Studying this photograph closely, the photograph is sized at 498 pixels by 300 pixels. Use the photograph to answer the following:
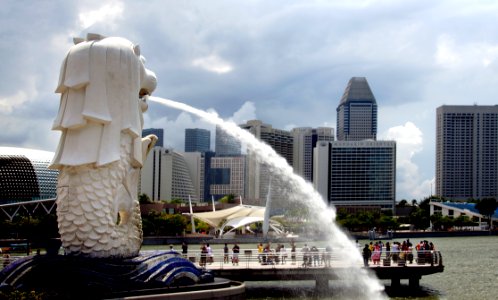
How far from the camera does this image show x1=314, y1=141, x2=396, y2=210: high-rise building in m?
172

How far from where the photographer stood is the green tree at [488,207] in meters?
125

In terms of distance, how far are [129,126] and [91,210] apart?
2643 millimetres

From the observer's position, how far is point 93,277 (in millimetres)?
18344

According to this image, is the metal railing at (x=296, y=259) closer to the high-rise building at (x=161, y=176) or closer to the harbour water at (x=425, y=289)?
the harbour water at (x=425, y=289)

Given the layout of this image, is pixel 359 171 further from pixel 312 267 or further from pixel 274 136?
pixel 312 267

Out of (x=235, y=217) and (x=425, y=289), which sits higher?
(x=235, y=217)

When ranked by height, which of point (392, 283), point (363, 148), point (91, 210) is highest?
point (363, 148)

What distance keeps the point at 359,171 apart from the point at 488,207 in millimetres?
51055

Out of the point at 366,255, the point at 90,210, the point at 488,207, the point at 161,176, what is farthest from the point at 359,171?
the point at 90,210

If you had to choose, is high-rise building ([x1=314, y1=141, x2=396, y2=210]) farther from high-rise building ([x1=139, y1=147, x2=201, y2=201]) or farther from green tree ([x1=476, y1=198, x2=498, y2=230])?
green tree ([x1=476, y1=198, x2=498, y2=230])

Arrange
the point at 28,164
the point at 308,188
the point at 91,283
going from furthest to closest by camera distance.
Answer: the point at 28,164 → the point at 308,188 → the point at 91,283

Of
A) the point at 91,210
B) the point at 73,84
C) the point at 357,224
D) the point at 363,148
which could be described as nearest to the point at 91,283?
the point at 91,210

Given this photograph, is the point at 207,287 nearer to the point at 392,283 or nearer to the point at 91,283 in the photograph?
the point at 91,283

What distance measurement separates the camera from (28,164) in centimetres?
10400
